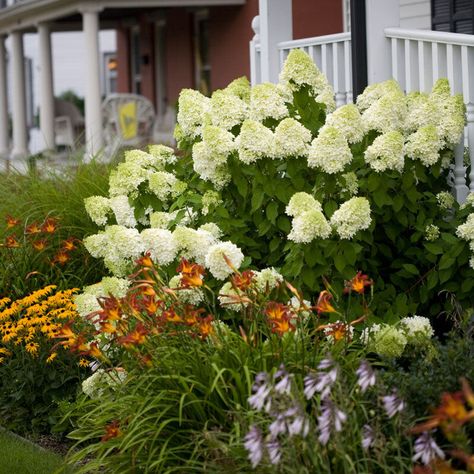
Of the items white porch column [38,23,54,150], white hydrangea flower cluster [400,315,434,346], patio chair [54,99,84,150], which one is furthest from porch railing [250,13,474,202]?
patio chair [54,99,84,150]

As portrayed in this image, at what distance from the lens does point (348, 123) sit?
625 cm

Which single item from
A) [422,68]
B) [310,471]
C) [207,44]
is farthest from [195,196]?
[207,44]

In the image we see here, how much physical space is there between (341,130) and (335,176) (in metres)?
0.26

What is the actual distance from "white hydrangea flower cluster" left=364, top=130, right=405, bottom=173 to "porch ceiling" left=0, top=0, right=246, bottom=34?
1120 centimetres

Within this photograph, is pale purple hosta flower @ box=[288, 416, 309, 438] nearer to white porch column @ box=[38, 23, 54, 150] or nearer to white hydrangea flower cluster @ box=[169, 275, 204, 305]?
white hydrangea flower cluster @ box=[169, 275, 204, 305]

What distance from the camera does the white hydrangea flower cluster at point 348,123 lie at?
20.5 feet

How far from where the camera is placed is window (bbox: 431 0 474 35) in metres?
11.0

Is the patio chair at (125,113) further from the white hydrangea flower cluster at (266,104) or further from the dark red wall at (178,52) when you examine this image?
the white hydrangea flower cluster at (266,104)

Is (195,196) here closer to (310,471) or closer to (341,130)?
(341,130)

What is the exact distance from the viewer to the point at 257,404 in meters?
3.74

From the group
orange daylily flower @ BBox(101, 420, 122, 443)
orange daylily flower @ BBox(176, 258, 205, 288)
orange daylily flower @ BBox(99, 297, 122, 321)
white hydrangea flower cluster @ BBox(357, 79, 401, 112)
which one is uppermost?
white hydrangea flower cluster @ BBox(357, 79, 401, 112)

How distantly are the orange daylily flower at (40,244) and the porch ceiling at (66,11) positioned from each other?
9.71 meters

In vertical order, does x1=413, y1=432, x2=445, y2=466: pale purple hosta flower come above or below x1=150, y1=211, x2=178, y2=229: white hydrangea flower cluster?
below

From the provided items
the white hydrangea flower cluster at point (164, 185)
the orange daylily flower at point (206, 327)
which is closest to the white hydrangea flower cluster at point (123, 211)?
→ the white hydrangea flower cluster at point (164, 185)
